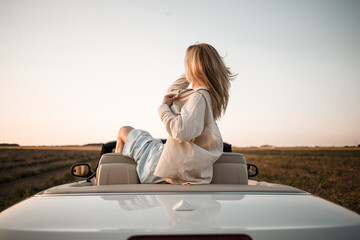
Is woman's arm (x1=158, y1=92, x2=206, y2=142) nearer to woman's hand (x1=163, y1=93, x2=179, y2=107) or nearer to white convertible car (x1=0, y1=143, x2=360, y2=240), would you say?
woman's hand (x1=163, y1=93, x2=179, y2=107)

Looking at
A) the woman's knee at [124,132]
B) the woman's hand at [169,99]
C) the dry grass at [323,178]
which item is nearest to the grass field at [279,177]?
the dry grass at [323,178]

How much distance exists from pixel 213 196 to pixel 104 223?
2.23ft

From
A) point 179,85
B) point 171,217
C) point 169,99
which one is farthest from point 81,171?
point 171,217

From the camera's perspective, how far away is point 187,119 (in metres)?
2.54

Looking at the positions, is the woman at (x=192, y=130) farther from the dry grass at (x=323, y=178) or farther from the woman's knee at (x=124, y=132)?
the dry grass at (x=323, y=178)

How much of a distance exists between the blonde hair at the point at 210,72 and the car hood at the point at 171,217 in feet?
4.55

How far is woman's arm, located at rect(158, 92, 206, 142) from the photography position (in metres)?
2.49

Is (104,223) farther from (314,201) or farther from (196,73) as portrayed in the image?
(196,73)

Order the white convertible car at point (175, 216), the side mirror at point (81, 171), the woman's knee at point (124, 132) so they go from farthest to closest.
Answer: the woman's knee at point (124, 132) → the side mirror at point (81, 171) → the white convertible car at point (175, 216)

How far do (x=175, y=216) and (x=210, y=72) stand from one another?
181 centimetres

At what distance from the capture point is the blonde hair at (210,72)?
2859 millimetres

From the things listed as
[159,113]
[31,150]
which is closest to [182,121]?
[159,113]

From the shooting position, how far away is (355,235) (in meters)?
1.30

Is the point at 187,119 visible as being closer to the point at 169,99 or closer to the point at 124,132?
the point at 169,99
